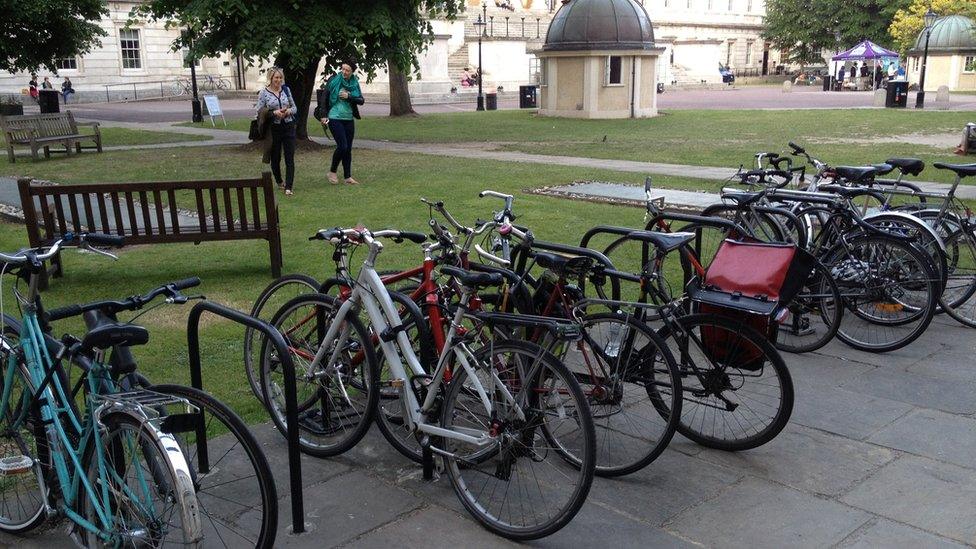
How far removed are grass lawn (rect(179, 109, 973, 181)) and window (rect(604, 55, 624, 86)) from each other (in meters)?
1.96

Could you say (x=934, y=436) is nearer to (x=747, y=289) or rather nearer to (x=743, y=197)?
(x=747, y=289)

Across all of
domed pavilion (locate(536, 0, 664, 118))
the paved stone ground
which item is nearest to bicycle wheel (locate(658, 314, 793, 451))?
the paved stone ground

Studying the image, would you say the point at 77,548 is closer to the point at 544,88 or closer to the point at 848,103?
the point at 544,88

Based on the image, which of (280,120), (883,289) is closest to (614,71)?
(280,120)

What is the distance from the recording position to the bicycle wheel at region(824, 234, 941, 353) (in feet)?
19.7

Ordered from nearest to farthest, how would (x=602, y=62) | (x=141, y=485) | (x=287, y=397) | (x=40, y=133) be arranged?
(x=141, y=485) < (x=287, y=397) < (x=40, y=133) < (x=602, y=62)

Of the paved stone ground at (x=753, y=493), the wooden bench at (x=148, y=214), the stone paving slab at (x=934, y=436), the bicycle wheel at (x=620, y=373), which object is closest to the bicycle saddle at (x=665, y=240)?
the bicycle wheel at (x=620, y=373)

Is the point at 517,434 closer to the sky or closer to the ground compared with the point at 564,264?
closer to the ground

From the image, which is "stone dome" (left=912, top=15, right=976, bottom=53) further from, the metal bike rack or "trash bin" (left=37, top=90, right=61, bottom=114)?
the metal bike rack

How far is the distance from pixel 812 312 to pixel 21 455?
490 cm

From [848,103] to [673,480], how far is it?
3700 centimetres

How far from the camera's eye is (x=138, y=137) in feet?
76.6

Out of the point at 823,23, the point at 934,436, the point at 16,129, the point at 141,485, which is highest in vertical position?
the point at 823,23

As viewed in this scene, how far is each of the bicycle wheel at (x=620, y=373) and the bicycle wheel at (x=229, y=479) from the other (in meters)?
1.52
